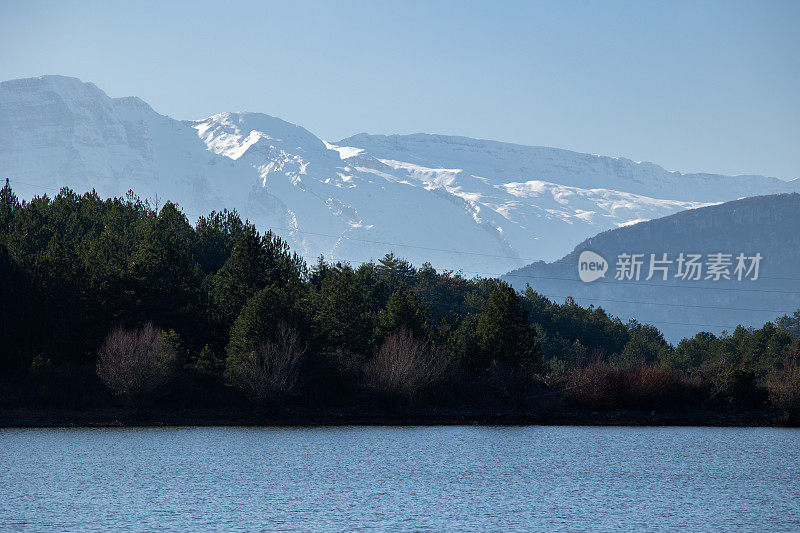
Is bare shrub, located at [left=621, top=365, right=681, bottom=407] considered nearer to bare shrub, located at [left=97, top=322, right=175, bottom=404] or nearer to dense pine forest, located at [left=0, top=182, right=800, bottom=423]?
dense pine forest, located at [left=0, top=182, right=800, bottom=423]

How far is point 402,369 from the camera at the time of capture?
8738 cm

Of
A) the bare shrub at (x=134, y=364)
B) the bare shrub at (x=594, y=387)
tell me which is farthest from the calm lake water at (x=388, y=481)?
the bare shrub at (x=594, y=387)

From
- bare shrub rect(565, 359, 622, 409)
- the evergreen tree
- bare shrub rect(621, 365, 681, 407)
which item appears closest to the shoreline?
bare shrub rect(565, 359, 622, 409)

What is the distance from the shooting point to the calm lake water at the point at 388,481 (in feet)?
128

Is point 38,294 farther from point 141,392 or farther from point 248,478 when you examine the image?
point 248,478

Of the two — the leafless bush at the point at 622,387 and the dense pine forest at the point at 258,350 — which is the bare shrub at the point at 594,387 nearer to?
the leafless bush at the point at 622,387

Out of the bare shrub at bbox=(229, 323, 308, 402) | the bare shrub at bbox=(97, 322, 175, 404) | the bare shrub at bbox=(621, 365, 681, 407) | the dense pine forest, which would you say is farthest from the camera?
the bare shrub at bbox=(621, 365, 681, 407)

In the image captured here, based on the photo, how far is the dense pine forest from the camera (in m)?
82.1

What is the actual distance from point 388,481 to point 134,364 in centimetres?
3579

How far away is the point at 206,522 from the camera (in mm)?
37969

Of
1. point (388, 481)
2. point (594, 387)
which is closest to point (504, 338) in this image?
point (594, 387)

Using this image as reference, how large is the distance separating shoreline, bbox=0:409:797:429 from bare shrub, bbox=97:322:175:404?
192 cm

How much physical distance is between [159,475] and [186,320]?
40420 mm

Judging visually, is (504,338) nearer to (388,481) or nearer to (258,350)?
(258,350)
